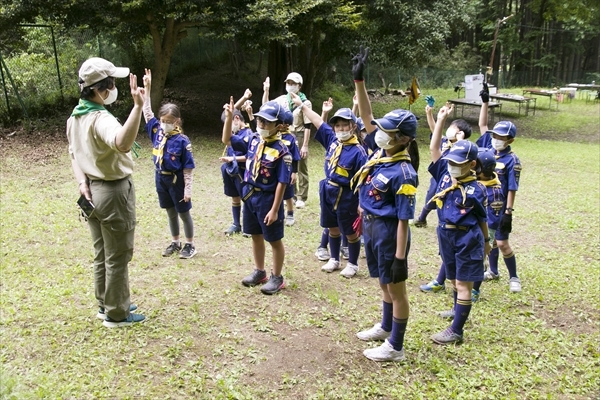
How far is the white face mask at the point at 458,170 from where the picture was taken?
429cm

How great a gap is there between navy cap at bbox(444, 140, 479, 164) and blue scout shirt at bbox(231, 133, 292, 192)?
1.48m

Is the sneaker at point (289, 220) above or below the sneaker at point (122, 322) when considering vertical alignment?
below

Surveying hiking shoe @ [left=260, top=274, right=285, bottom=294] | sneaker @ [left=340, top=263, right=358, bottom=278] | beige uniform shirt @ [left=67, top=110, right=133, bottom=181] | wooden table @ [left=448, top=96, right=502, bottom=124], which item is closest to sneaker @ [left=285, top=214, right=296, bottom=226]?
sneaker @ [left=340, top=263, right=358, bottom=278]

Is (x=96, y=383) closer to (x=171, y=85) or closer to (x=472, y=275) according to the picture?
(x=472, y=275)

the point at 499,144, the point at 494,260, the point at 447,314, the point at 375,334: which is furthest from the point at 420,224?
the point at 375,334

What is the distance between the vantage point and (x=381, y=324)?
436 centimetres

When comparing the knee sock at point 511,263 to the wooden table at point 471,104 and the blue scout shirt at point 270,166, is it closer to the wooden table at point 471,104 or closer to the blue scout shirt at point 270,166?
the blue scout shirt at point 270,166

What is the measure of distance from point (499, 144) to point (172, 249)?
13.2 ft

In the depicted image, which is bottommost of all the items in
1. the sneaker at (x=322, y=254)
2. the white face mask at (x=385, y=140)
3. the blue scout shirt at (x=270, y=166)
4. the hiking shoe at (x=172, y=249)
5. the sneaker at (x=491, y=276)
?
the sneaker at (x=491, y=276)

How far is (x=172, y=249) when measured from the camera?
6.25 metres

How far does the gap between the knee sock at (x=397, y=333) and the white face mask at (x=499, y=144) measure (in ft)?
8.40

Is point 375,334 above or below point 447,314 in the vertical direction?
above

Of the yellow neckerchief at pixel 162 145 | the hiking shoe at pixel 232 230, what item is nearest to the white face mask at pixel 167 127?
the yellow neckerchief at pixel 162 145

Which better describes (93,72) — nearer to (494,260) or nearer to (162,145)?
(162,145)
